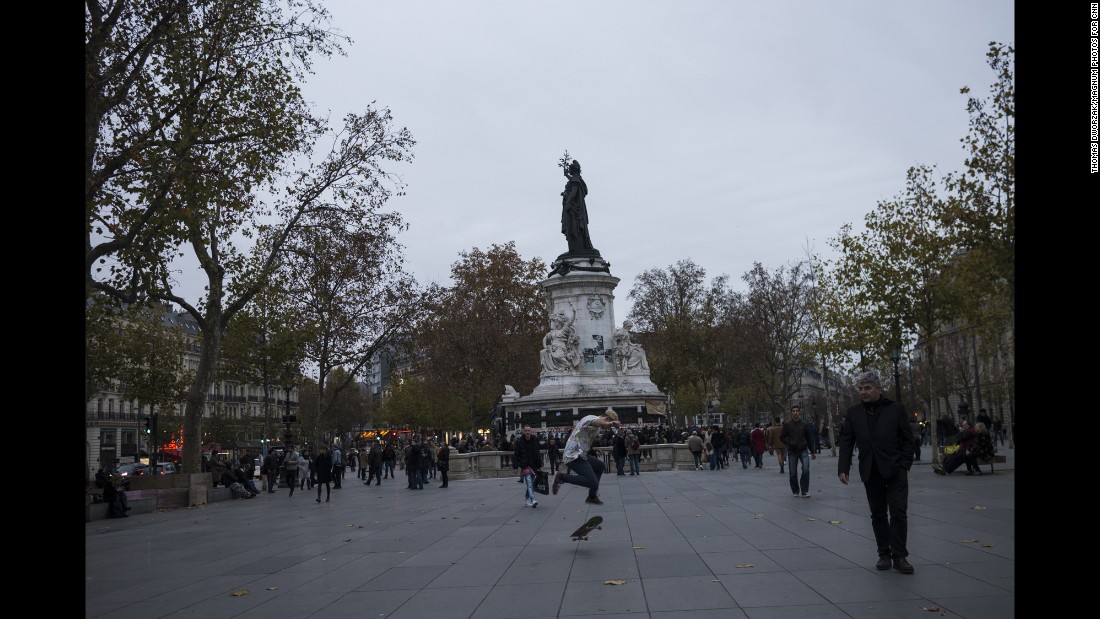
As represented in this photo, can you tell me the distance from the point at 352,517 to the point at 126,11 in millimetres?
11498

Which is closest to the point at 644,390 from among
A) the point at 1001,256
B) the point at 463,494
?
the point at 463,494

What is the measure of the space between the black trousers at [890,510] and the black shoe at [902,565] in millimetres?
43

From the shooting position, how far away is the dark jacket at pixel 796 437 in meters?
17.1

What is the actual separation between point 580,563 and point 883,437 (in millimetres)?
3301

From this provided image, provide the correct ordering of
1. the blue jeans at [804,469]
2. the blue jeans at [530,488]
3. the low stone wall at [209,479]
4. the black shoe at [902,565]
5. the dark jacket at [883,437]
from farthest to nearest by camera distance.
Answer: the low stone wall at [209,479]
the blue jeans at [530,488]
the blue jeans at [804,469]
the dark jacket at [883,437]
the black shoe at [902,565]

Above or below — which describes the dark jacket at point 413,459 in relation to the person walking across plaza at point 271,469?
above

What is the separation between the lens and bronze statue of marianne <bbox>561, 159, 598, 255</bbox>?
48688 millimetres

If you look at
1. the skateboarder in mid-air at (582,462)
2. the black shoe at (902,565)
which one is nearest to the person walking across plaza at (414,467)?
the skateboarder in mid-air at (582,462)

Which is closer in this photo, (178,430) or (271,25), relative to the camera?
(271,25)

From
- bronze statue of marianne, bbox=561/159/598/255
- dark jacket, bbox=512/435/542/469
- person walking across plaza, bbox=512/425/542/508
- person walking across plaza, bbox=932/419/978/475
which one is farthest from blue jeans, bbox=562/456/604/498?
bronze statue of marianne, bbox=561/159/598/255

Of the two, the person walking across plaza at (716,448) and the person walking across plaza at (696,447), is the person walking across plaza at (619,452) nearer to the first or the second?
the person walking across plaza at (696,447)
